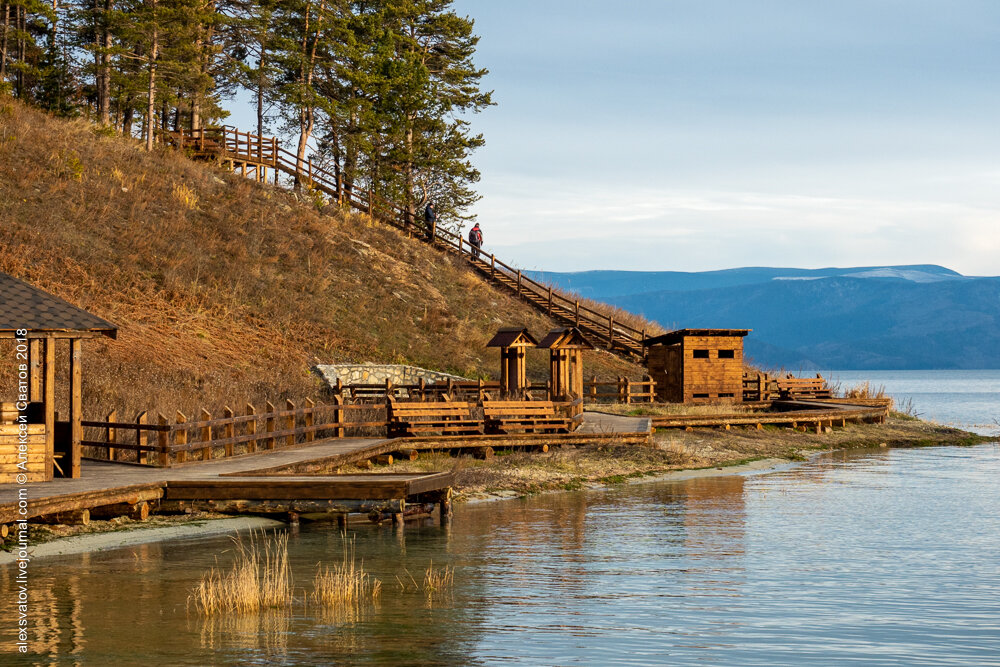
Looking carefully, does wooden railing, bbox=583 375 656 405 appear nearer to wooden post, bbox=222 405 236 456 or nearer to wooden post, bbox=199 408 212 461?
wooden post, bbox=222 405 236 456

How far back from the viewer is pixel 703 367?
48.4 metres

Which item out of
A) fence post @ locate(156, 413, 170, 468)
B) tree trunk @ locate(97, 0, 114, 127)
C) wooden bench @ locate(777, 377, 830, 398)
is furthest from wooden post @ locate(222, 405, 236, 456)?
tree trunk @ locate(97, 0, 114, 127)

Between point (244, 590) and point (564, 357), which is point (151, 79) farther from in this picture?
point (244, 590)

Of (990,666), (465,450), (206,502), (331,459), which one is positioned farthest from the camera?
(465,450)

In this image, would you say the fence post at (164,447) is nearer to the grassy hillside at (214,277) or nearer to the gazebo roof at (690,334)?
the grassy hillside at (214,277)

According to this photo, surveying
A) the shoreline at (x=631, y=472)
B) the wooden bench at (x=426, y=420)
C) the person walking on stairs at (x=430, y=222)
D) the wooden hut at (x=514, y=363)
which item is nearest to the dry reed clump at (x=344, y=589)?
the shoreline at (x=631, y=472)

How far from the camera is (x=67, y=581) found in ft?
51.7

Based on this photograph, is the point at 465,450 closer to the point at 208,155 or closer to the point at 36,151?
the point at 36,151

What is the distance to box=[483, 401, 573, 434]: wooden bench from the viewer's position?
31413 mm

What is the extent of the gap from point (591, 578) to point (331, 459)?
31.9 feet

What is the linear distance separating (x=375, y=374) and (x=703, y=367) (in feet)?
45.7

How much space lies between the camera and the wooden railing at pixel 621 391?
47625mm

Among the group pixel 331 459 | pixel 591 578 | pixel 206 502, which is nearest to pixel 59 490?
pixel 206 502

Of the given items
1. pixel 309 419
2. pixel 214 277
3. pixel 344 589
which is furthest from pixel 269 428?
pixel 214 277
